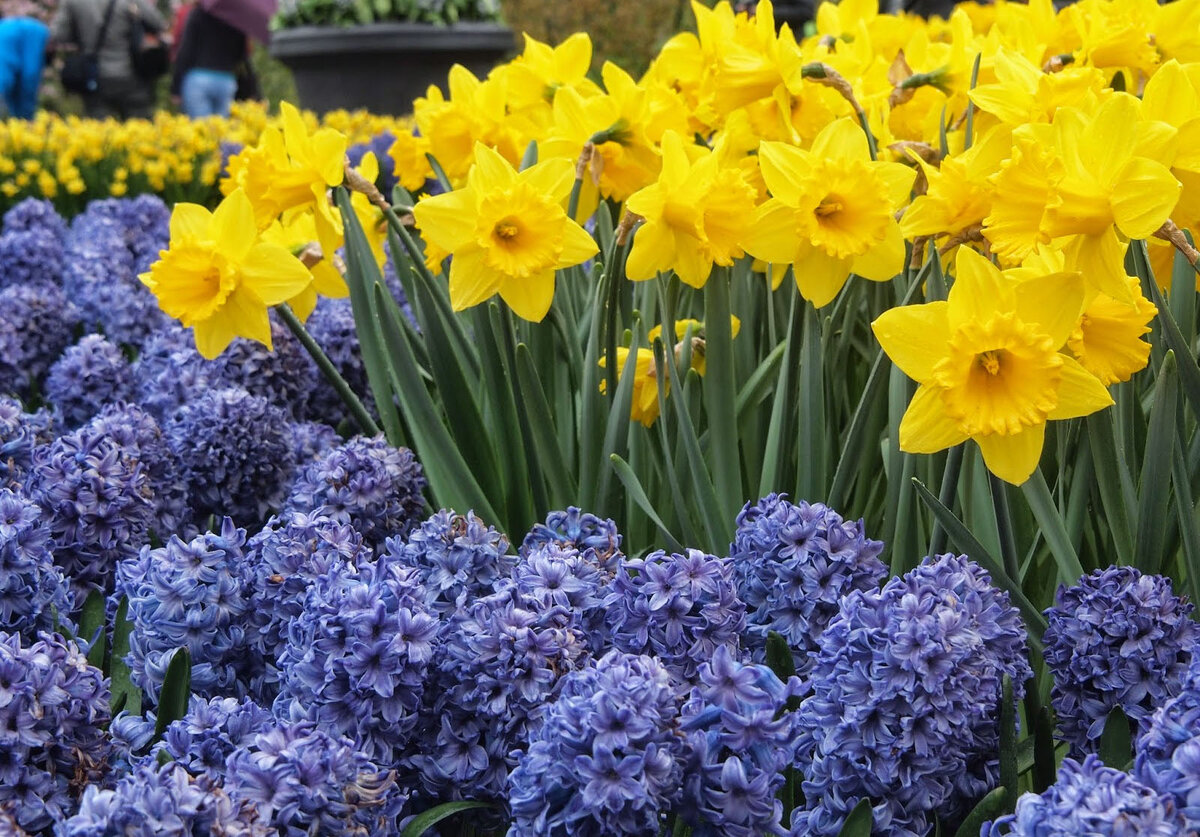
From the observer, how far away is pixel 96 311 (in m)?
3.39

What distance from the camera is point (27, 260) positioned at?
12.6 feet

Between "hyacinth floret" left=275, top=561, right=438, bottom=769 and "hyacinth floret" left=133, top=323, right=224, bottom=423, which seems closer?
"hyacinth floret" left=275, top=561, right=438, bottom=769

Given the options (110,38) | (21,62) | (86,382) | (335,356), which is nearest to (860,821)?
(335,356)

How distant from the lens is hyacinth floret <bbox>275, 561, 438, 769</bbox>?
3.76 feet

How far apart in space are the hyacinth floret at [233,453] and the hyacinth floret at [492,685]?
0.91 meters

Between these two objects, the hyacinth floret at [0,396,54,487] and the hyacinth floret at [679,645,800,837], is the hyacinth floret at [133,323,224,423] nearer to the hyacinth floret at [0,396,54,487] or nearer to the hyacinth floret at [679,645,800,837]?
the hyacinth floret at [0,396,54,487]

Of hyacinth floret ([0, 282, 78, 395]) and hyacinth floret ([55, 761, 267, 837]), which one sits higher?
hyacinth floret ([55, 761, 267, 837])

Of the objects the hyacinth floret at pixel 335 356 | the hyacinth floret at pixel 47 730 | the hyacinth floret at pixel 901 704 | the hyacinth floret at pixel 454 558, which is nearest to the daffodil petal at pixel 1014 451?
the hyacinth floret at pixel 901 704

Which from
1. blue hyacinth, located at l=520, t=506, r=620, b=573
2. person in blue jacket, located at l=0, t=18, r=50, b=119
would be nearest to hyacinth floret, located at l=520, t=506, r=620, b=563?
blue hyacinth, located at l=520, t=506, r=620, b=573

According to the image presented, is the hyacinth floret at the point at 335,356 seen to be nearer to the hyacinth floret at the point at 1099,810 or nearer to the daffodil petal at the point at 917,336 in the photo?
the daffodil petal at the point at 917,336

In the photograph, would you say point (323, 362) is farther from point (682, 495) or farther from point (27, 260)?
point (27, 260)

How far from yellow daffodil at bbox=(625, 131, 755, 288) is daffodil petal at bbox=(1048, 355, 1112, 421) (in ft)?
1.49

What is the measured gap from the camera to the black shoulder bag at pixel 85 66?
352 inches

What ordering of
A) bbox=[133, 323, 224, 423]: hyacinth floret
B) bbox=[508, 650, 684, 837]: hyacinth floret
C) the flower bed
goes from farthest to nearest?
bbox=[133, 323, 224, 423]: hyacinth floret < the flower bed < bbox=[508, 650, 684, 837]: hyacinth floret
